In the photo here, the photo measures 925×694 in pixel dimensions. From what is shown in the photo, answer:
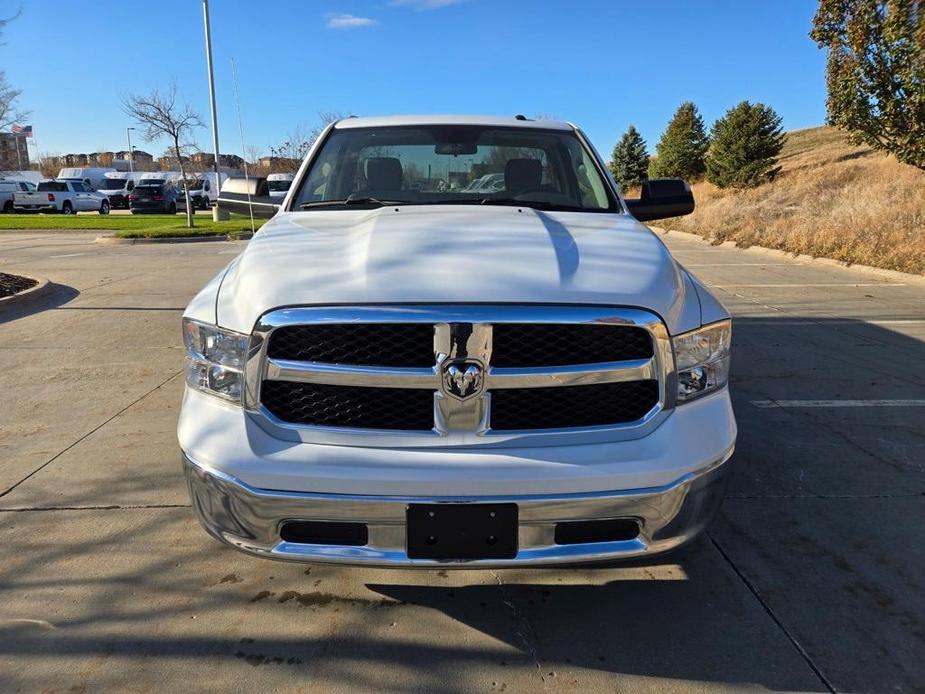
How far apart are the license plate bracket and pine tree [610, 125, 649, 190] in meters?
35.4

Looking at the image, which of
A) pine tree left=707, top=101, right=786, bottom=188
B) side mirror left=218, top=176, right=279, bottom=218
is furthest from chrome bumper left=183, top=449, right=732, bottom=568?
pine tree left=707, top=101, right=786, bottom=188

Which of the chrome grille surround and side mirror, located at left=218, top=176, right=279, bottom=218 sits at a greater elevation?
side mirror, located at left=218, top=176, right=279, bottom=218

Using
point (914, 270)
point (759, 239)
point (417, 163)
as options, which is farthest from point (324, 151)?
Answer: point (759, 239)

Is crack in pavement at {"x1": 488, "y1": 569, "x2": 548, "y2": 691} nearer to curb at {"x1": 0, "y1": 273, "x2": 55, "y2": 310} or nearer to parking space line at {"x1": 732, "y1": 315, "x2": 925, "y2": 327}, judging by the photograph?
parking space line at {"x1": 732, "y1": 315, "x2": 925, "y2": 327}

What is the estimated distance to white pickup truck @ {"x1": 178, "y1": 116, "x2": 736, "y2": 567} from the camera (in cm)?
201

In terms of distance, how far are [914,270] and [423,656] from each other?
11.6m

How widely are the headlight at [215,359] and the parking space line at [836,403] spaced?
12.5 feet

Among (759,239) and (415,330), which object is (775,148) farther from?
(415,330)

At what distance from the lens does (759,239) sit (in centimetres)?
1598

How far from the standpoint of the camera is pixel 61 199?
3281cm

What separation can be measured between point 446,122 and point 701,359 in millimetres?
2354

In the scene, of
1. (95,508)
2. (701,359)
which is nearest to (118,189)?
(95,508)

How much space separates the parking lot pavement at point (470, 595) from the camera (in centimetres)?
223

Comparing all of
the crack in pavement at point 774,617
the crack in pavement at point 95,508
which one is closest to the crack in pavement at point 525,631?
the crack in pavement at point 774,617
